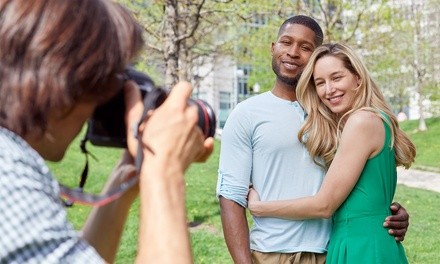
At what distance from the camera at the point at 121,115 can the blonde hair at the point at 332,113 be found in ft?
A: 5.12

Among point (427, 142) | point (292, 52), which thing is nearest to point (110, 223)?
point (292, 52)

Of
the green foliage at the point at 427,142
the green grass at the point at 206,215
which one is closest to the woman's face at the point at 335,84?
the green grass at the point at 206,215

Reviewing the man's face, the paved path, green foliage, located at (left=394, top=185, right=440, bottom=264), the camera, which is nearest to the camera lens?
the camera

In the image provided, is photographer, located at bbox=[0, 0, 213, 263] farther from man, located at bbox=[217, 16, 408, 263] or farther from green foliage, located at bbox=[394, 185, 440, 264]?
green foliage, located at bbox=[394, 185, 440, 264]

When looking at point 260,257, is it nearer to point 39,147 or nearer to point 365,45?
point 39,147

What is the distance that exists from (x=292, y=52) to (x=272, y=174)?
58 cm

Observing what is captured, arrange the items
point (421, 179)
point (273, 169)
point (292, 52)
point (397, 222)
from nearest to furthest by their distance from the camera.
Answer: point (397, 222) < point (273, 169) < point (292, 52) < point (421, 179)

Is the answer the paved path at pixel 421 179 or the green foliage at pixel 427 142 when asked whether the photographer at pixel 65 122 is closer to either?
the paved path at pixel 421 179

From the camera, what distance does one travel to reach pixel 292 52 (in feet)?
10.9

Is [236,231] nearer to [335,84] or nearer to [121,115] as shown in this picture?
[335,84]

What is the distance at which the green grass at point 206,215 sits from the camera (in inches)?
276

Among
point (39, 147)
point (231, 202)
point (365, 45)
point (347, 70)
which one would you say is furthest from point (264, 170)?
point (365, 45)

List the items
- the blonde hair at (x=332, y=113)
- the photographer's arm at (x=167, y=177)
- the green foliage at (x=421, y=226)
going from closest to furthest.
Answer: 1. the photographer's arm at (x=167, y=177)
2. the blonde hair at (x=332, y=113)
3. the green foliage at (x=421, y=226)

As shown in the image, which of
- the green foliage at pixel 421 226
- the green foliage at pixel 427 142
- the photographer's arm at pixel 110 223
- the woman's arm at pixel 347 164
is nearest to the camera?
the photographer's arm at pixel 110 223
